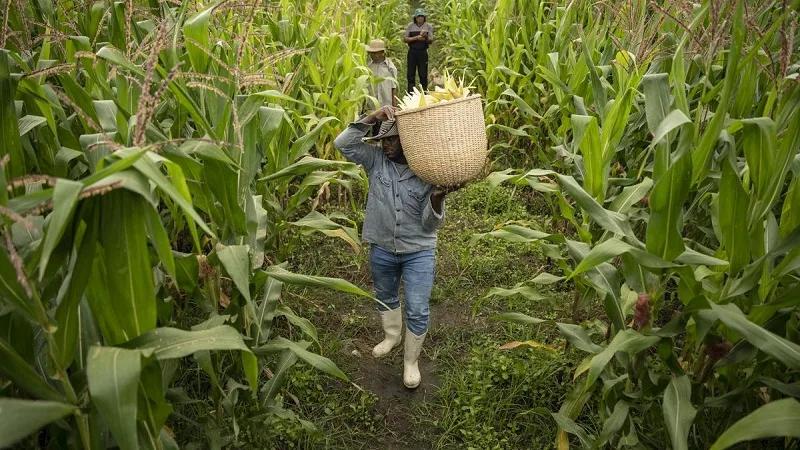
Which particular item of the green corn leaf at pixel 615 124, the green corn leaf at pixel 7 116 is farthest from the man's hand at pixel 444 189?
the green corn leaf at pixel 7 116

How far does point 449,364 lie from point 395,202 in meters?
1.15

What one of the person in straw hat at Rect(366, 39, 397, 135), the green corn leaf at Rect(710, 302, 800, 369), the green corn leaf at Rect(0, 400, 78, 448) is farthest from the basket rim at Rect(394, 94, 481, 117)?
the person in straw hat at Rect(366, 39, 397, 135)

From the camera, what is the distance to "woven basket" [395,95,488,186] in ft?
9.16

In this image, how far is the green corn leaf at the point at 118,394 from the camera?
3.89ft

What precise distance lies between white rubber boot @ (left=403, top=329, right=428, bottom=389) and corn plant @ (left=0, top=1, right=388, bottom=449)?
739mm

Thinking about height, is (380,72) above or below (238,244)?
below

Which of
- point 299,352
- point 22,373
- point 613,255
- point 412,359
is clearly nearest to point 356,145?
point 412,359

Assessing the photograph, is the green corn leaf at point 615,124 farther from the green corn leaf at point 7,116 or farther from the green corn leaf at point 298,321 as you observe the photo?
the green corn leaf at point 7,116

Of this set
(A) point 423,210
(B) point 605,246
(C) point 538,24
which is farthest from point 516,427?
(C) point 538,24

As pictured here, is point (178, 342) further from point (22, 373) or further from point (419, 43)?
point (419, 43)

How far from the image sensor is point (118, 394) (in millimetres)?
1194

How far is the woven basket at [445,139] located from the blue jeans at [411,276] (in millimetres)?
546

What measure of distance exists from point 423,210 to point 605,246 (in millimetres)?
1335

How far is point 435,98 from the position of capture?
9.74 feet
